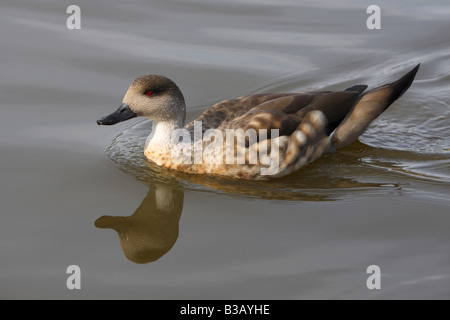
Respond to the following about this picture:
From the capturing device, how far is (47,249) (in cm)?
696

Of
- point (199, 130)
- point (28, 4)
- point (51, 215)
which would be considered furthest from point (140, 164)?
point (28, 4)

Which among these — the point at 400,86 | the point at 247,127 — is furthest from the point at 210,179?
the point at 400,86

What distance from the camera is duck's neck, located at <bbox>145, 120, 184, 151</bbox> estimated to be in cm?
903

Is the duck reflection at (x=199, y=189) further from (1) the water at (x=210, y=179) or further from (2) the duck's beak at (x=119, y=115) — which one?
(2) the duck's beak at (x=119, y=115)

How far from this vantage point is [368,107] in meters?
9.43

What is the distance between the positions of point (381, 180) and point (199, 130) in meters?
2.25

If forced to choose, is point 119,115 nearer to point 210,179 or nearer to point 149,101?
point 149,101

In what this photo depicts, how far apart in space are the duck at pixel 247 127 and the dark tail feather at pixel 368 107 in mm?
13

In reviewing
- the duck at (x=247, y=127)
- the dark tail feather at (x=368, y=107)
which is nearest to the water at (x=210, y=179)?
the duck at (x=247, y=127)

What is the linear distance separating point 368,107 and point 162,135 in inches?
105

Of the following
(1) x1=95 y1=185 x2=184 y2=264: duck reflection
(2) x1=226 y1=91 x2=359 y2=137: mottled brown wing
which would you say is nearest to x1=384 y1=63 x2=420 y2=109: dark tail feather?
(2) x1=226 y1=91 x2=359 y2=137: mottled brown wing

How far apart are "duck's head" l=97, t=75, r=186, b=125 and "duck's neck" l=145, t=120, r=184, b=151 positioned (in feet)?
0.21

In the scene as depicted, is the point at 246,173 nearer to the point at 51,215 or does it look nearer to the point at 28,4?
the point at 51,215

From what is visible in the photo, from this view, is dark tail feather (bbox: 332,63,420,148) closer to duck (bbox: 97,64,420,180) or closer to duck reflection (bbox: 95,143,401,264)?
duck (bbox: 97,64,420,180)
